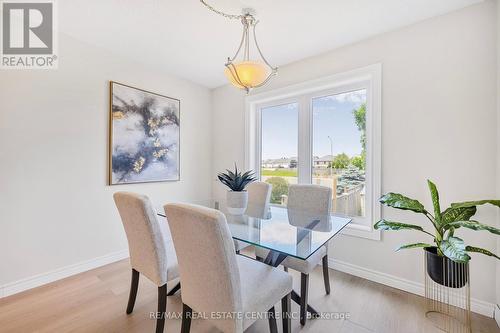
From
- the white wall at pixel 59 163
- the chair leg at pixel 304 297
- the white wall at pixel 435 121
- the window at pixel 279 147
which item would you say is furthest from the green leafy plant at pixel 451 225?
the white wall at pixel 59 163

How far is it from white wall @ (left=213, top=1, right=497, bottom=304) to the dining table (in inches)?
30.2

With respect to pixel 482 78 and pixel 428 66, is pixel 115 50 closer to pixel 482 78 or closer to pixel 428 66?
pixel 428 66

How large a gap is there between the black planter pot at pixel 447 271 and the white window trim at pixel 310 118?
0.64 meters

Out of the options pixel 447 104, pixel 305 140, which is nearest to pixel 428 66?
pixel 447 104

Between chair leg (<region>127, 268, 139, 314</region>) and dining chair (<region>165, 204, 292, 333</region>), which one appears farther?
chair leg (<region>127, 268, 139, 314</region>)

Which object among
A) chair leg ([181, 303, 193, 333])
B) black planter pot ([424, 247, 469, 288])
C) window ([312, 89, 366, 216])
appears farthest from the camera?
window ([312, 89, 366, 216])

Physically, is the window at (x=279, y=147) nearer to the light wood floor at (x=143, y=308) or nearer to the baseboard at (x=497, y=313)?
the light wood floor at (x=143, y=308)

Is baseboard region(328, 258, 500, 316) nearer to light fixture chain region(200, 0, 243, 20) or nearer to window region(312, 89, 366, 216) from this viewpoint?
window region(312, 89, 366, 216)

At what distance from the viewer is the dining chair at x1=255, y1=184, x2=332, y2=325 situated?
5.57 feet

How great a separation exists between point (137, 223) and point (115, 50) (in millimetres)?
2200

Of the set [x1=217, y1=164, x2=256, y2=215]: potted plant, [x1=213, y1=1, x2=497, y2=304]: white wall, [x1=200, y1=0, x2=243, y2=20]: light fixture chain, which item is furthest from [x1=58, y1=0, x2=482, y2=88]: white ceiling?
[x1=217, y1=164, x2=256, y2=215]: potted plant

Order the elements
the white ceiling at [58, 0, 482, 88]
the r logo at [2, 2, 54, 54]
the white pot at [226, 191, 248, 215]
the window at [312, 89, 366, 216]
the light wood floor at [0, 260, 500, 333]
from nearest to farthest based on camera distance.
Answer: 1. the light wood floor at [0, 260, 500, 333]
2. the white ceiling at [58, 0, 482, 88]
3. the r logo at [2, 2, 54, 54]
4. the white pot at [226, 191, 248, 215]
5. the window at [312, 89, 366, 216]

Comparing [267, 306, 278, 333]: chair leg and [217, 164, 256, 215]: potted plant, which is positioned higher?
[217, 164, 256, 215]: potted plant

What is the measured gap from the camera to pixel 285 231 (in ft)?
5.55
